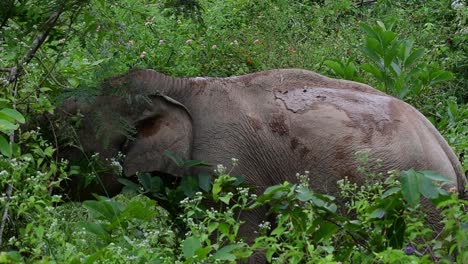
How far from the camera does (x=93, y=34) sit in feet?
21.1

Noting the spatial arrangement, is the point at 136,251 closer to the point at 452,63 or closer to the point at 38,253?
the point at 38,253

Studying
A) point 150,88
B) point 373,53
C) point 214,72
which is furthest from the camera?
point 214,72

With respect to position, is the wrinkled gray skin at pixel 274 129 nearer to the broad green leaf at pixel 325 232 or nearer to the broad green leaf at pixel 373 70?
the broad green leaf at pixel 373 70

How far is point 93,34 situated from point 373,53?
2.90 m

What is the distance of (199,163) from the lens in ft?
21.3

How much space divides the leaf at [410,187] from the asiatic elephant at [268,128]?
7.36ft

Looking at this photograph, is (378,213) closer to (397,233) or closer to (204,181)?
(397,233)

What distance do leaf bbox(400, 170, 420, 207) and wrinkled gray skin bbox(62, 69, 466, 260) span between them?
89.7 inches

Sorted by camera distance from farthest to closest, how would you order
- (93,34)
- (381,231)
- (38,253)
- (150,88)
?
(150,88)
(93,34)
(381,231)
(38,253)

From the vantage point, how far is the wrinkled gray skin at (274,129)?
6.78m

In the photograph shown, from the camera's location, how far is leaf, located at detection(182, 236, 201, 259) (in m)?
4.49

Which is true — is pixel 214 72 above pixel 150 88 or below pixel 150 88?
below

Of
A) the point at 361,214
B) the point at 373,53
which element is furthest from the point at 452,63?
the point at 361,214

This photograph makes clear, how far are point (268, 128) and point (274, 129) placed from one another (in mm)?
39
